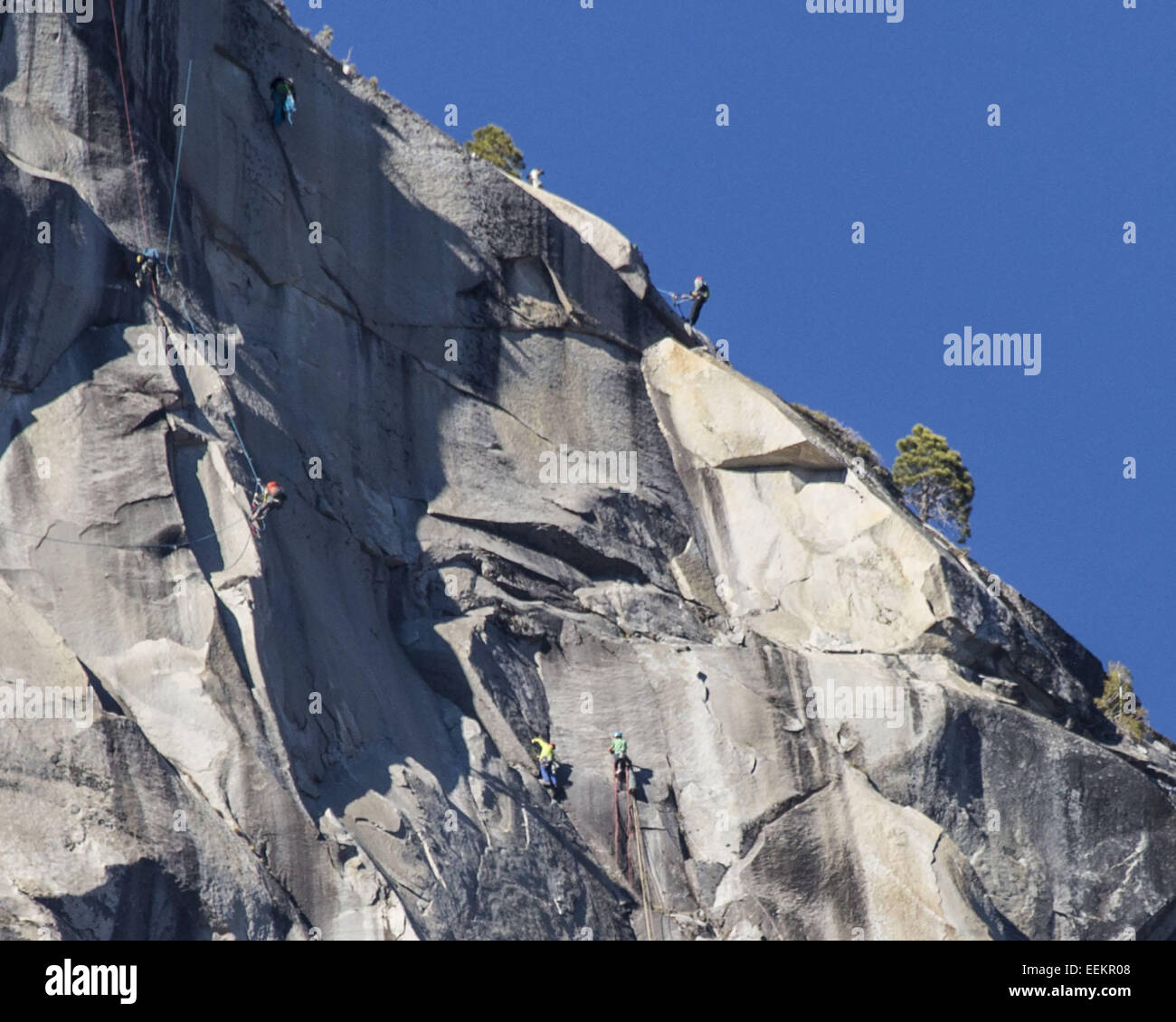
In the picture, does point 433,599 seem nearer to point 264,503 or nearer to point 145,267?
point 264,503

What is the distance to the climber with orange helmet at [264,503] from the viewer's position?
108 ft

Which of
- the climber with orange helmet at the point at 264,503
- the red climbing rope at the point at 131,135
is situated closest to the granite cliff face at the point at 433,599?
the red climbing rope at the point at 131,135

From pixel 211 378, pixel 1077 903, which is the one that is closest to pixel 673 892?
pixel 1077 903

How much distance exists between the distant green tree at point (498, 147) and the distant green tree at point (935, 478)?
10104mm

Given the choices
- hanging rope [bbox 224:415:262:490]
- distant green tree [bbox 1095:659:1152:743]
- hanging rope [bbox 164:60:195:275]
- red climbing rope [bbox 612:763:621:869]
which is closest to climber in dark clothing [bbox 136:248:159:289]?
hanging rope [bbox 164:60:195:275]

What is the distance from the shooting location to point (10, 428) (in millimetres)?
32188

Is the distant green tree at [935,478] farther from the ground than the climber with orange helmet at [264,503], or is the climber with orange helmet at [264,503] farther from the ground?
the distant green tree at [935,478]

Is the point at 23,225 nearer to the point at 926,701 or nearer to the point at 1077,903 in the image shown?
the point at 926,701

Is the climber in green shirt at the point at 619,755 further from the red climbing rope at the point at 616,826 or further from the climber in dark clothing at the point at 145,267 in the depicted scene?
the climber in dark clothing at the point at 145,267

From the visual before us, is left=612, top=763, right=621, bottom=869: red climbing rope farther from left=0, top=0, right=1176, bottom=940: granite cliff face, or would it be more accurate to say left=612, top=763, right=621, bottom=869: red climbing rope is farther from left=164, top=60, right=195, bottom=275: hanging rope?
left=164, top=60, right=195, bottom=275: hanging rope

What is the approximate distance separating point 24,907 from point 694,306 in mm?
20989

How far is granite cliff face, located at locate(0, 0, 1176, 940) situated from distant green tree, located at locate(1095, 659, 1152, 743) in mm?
753

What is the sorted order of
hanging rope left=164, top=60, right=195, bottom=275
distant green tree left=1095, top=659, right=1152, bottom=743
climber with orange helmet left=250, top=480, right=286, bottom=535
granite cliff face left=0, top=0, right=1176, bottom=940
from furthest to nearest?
distant green tree left=1095, top=659, right=1152, bottom=743 → hanging rope left=164, top=60, right=195, bottom=275 → climber with orange helmet left=250, top=480, right=286, bottom=535 → granite cliff face left=0, top=0, right=1176, bottom=940

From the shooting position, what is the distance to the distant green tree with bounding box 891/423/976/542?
164ft
